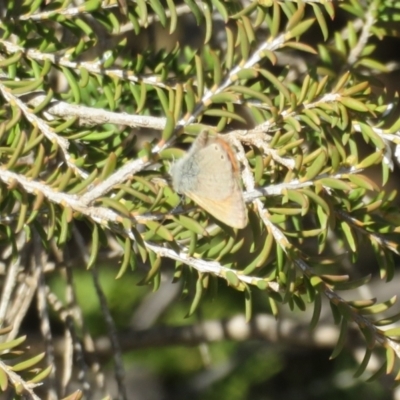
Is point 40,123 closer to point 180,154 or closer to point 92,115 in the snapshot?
point 92,115

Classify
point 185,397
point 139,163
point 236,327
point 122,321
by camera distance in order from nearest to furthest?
point 139,163 → point 236,327 → point 122,321 → point 185,397

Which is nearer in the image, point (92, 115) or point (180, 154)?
→ point (180, 154)

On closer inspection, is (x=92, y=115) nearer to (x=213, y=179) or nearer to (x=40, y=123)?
(x=40, y=123)

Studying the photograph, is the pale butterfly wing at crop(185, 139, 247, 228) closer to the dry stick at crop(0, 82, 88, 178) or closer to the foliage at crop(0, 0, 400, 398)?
the foliage at crop(0, 0, 400, 398)

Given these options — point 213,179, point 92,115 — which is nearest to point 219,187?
point 213,179

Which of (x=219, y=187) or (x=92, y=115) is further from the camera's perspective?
(x=92, y=115)

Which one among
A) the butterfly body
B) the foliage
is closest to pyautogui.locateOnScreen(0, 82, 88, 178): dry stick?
the foliage

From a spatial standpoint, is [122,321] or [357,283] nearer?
[357,283]

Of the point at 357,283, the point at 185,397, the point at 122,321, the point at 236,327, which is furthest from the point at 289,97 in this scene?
the point at 185,397

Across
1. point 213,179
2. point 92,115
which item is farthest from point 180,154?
point 92,115

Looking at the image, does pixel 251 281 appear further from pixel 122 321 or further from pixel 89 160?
pixel 122 321

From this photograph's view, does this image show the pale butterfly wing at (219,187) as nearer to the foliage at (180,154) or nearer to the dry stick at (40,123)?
the foliage at (180,154)
